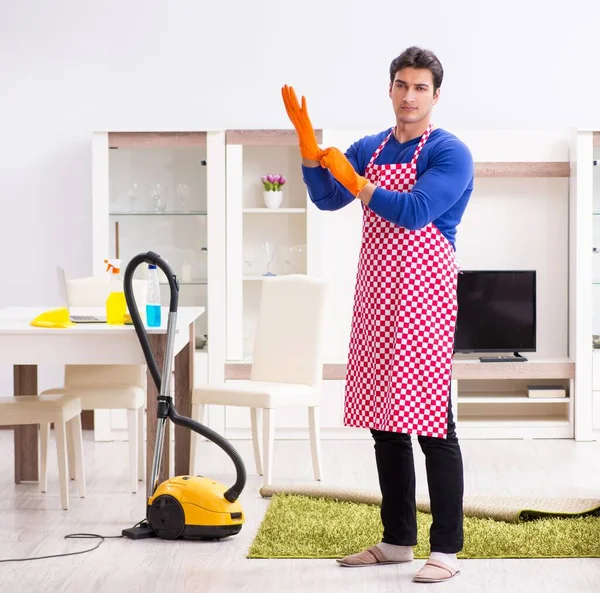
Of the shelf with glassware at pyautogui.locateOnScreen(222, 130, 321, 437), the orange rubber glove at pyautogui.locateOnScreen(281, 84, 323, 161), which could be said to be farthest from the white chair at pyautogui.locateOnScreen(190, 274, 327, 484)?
the orange rubber glove at pyautogui.locateOnScreen(281, 84, 323, 161)

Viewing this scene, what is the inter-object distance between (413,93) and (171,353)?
1.15 m

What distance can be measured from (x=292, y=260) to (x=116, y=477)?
1.56m

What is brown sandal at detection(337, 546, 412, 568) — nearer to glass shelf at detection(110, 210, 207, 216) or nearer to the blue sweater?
the blue sweater

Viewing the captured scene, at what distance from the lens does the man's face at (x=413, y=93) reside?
2.70 meters

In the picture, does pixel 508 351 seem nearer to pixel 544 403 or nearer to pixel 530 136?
pixel 544 403

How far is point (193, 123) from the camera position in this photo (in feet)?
18.5

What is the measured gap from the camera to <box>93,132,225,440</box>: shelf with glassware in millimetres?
5223

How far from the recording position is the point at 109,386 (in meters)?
4.25

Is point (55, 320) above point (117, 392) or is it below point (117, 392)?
above

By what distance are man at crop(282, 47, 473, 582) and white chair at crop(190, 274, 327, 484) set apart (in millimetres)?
1229

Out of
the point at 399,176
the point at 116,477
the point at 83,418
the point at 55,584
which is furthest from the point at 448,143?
the point at 83,418

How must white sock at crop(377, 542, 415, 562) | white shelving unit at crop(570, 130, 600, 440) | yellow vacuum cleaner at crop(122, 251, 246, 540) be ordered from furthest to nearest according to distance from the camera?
white shelving unit at crop(570, 130, 600, 440) → yellow vacuum cleaner at crop(122, 251, 246, 540) → white sock at crop(377, 542, 415, 562)

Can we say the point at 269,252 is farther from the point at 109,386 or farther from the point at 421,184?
the point at 421,184

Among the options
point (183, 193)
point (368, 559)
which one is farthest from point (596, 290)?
point (368, 559)
